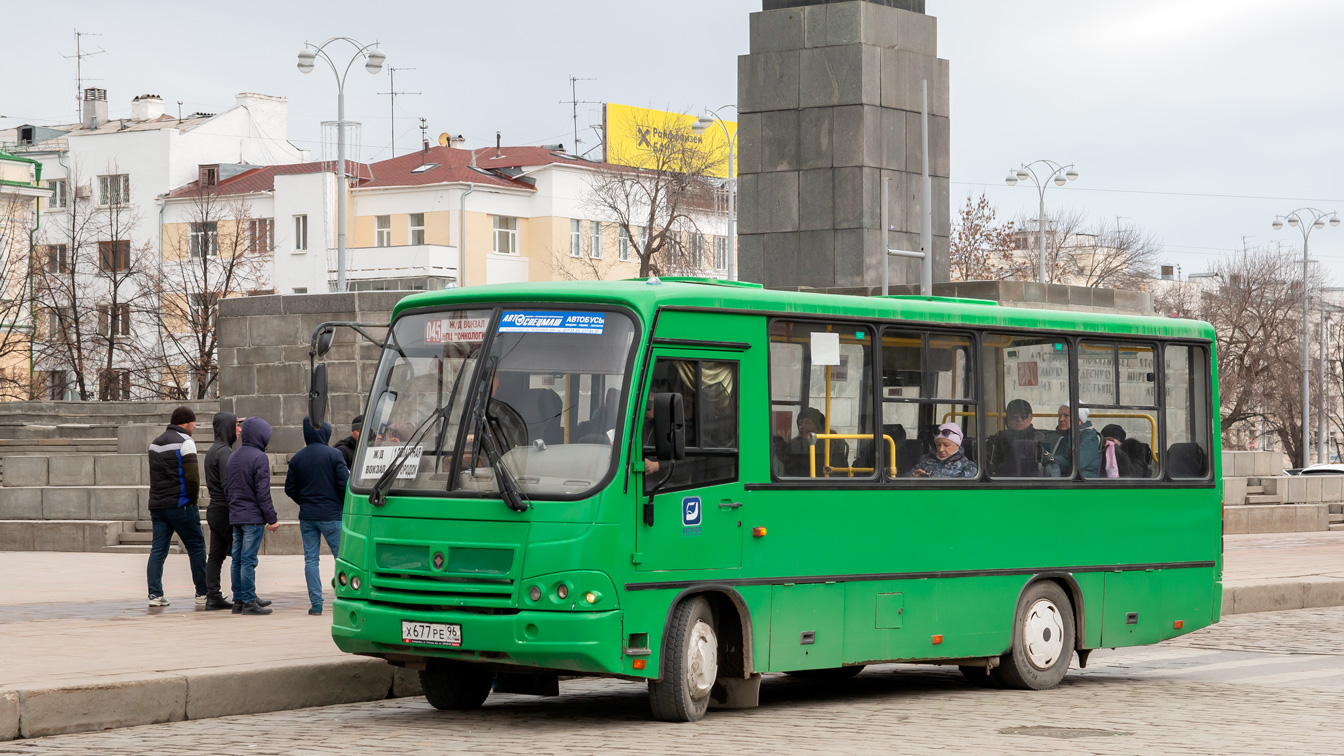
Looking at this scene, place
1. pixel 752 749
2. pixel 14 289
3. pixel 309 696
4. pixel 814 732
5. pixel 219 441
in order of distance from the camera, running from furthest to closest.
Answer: pixel 14 289 < pixel 219 441 < pixel 309 696 < pixel 814 732 < pixel 752 749

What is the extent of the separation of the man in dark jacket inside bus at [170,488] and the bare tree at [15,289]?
4275 centimetres

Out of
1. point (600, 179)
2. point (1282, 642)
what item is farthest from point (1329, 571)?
point (600, 179)

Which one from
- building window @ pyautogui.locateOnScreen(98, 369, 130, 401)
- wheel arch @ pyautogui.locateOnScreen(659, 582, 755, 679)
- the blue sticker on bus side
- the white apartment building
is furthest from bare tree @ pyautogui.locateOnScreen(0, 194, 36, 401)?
wheel arch @ pyautogui.locateOnScreen(659, 582, 755, 679)

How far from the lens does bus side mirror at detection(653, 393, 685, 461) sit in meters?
10.3

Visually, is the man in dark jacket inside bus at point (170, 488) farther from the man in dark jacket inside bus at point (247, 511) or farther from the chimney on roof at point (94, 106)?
the chimney on roof at point (94, 106)

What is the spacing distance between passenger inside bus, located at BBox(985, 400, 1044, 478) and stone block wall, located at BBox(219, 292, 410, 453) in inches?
506

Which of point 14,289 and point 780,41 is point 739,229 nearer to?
point 780,41

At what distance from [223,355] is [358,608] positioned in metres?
15.3

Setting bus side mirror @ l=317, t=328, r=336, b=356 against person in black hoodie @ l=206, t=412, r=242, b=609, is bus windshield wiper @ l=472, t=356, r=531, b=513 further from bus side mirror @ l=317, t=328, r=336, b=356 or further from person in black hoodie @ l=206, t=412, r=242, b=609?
person in black hoodie @ l=206, t=412, r=242, b=609

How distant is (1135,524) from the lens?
535 inches

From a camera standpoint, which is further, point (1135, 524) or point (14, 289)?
point (14, 289)

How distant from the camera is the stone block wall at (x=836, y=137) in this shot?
2348cm

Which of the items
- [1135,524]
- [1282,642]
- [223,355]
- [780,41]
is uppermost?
[780,41]

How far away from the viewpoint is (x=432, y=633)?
10344 mm
